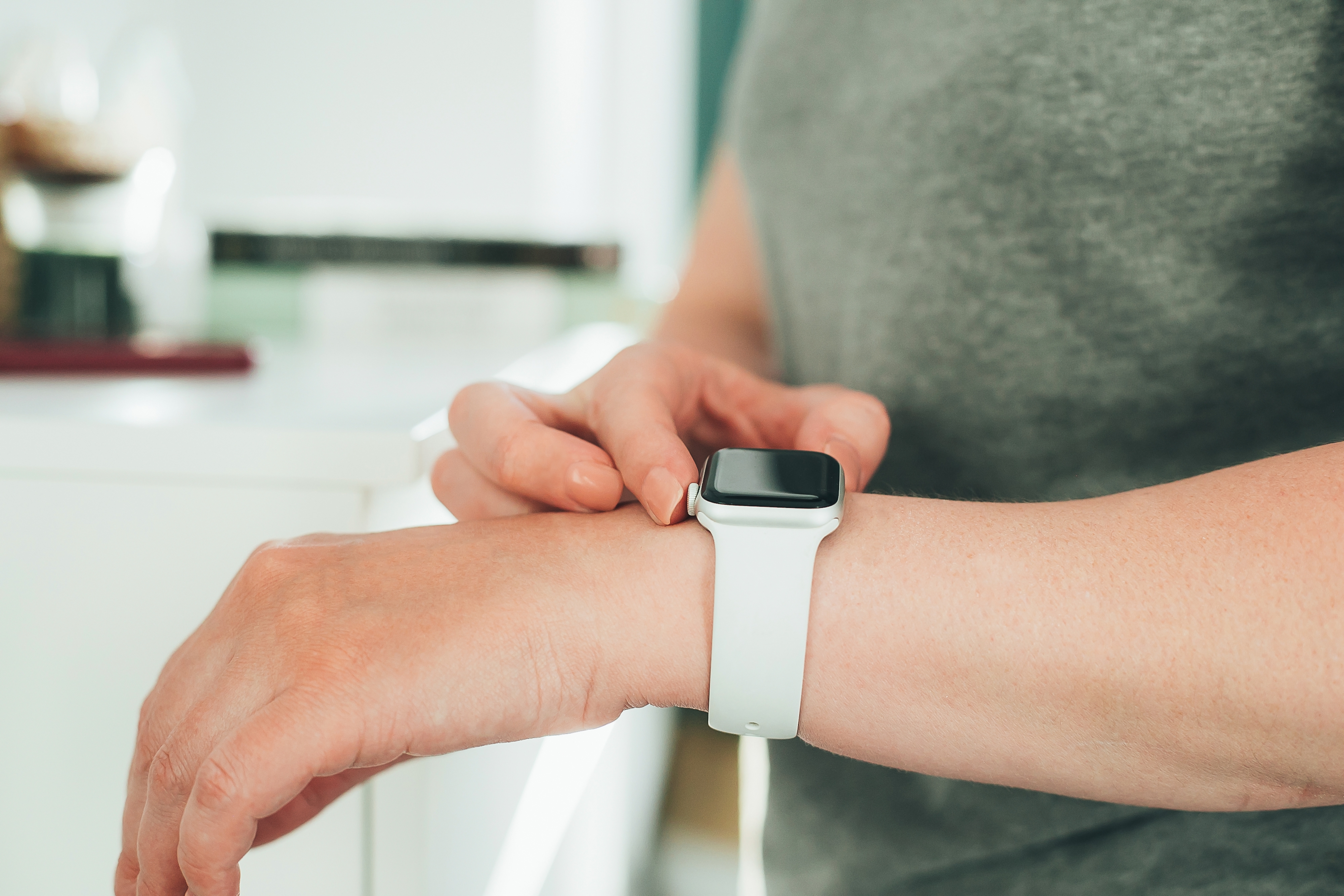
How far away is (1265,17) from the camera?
444 millimetres

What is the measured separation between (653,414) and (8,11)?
3.20 feet

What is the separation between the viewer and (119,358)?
2.06 feet

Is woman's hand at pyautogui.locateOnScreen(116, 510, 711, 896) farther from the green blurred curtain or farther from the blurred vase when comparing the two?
the green blurred curtain

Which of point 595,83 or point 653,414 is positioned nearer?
point 653,414

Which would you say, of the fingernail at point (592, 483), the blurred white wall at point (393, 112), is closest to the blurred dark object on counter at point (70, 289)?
the blurred white wall at point (393, 112)

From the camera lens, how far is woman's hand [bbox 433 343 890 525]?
0.38 meters

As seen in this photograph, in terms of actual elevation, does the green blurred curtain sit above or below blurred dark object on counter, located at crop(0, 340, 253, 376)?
above

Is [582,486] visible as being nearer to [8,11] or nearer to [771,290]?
[771,290]

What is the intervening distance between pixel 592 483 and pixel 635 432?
29 millimetres

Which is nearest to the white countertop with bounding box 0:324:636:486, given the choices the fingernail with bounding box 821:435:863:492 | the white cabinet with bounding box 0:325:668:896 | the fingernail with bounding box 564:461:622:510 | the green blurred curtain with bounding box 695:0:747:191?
the white cabinet with bounding box 0:325:668:896

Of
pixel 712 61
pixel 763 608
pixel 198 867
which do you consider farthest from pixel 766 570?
pixel 712 61

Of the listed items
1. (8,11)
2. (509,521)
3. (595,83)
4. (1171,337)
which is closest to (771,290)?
(1171,337)

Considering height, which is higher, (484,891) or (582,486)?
(582,486)

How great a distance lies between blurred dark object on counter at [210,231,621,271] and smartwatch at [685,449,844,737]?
0.78 metres
